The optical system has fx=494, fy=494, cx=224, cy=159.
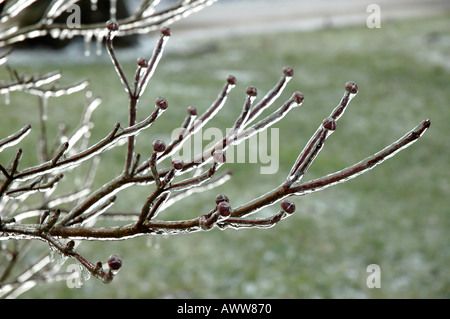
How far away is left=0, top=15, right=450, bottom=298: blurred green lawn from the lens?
226 inches

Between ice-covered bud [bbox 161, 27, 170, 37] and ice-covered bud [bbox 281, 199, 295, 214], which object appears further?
ice-covered bud [bbox 161, 27, 170, 37]

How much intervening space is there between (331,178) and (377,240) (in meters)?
5.80

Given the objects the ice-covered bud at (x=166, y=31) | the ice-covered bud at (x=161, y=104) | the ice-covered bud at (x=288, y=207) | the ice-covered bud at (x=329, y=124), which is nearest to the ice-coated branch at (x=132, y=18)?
the ice-covered bud at (x=166, y=31)

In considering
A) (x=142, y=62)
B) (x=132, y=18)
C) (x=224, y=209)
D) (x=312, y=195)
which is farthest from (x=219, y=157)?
(x=312, y=195)

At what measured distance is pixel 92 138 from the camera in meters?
9.41

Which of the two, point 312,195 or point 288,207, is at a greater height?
point 312,195

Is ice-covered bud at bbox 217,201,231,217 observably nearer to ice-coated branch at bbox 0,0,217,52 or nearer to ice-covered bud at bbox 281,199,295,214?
ice-covered bud at bbox 281,199,295,214

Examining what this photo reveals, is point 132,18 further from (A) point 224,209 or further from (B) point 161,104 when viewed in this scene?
(A) point 224,209

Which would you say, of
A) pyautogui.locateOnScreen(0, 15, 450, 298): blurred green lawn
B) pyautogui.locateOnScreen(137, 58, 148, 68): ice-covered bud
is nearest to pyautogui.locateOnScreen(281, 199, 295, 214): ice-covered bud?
pyautogui.locateOnScreen(137, 58, 148, 68): ice-covered bud

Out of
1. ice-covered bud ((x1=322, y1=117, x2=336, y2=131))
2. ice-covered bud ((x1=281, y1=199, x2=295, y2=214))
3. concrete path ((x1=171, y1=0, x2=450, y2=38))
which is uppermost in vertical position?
concrete path ((x1=171, y1=0, x2=450, y2=38))

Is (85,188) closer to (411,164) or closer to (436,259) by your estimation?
(436,259)

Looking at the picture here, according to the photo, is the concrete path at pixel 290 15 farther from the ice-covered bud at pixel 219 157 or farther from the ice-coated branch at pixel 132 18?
the ice-covered bud at pixel 219 157

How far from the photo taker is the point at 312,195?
7.92 metres
